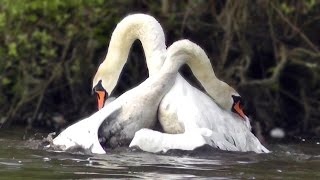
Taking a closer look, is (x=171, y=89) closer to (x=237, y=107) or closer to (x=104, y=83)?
(x=237, y=107)

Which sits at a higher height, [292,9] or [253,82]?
[292,9]

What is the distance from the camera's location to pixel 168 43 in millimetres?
13156

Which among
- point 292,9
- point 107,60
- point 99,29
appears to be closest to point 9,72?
point 99,29

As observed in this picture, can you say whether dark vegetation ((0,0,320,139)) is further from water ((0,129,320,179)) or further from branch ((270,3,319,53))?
water ((0,129,320,179))

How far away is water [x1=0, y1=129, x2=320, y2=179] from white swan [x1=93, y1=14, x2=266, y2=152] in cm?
42

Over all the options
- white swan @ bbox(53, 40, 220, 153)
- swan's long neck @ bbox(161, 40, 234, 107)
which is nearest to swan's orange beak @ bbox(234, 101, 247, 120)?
swan's long neck @ bbox(161, 40, 234, 107)

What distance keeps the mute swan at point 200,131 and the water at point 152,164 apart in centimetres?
9

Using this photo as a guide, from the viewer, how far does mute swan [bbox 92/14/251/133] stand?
1010 cm

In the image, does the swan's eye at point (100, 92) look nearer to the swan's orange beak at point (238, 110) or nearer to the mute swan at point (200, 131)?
the mute swan at point (200, 131)

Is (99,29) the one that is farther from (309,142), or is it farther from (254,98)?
(309,142)

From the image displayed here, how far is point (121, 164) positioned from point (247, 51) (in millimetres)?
4184

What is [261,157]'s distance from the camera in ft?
32.5

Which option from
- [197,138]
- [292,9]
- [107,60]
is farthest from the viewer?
[292,9]

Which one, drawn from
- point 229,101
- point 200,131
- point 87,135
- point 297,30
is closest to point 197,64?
point 229,101
